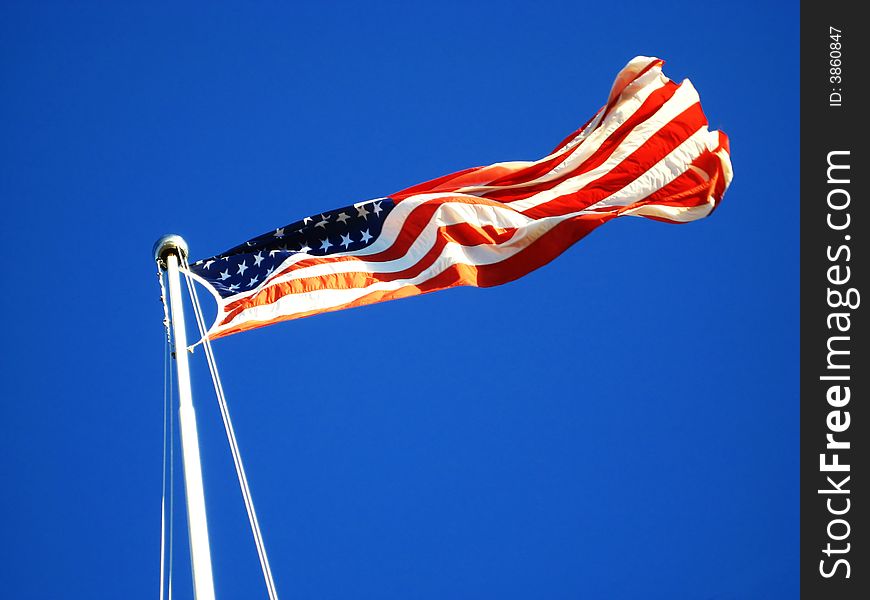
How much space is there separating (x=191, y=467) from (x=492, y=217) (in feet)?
24.4

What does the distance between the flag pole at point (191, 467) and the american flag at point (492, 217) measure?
2005 millimetres

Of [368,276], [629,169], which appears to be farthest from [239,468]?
[629,169]

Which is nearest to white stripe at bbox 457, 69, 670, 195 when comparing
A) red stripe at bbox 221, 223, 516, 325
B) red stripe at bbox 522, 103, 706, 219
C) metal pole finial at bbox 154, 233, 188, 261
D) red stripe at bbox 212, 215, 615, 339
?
red stripe at bbox 522, 103, 706, 219

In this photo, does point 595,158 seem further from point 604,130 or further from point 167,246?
point 167,246

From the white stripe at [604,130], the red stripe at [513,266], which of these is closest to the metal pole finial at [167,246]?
A: the red stripe at [513,266]

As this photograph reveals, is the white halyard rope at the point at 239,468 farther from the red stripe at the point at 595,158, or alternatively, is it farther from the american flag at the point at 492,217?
the red stripe at the point at 595,158

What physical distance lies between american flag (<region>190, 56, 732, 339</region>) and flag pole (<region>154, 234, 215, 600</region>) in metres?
2.01

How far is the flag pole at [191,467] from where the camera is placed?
11.2 meters

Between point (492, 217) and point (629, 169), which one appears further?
point (629, 169)

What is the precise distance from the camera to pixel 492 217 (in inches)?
717

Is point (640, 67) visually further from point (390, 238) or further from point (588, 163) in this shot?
point (390, 238)
